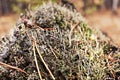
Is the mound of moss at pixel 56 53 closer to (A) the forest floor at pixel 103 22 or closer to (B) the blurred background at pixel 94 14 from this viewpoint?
(A) the forest floor at pixel 103 22

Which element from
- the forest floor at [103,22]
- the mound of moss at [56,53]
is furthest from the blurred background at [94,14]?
the mound of moss at [56,53]

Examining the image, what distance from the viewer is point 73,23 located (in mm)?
2932

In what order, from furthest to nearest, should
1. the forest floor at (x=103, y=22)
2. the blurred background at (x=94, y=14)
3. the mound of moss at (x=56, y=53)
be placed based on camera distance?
the blurred background at (x=94, y=14) → the forest floor at (x=103, y=22) → the mound of moss at (x=56, y=53)

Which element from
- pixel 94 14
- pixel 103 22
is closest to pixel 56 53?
pixel 103 22

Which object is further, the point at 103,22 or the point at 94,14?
the point at 94,14

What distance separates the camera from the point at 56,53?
2.28 m

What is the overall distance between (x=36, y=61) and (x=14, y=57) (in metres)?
0.16

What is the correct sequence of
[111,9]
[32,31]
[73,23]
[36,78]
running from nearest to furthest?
[36,78] → [32,31] → [73,23] → [111,9]

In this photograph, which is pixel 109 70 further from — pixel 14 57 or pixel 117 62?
pixel 14 57

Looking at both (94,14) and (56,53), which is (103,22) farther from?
(56,53)

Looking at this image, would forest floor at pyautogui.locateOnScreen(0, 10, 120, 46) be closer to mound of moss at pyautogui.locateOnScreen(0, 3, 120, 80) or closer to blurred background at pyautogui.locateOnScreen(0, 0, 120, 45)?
blurred background at pyautogui.locateOnScreen(0, 0, 120, 45)

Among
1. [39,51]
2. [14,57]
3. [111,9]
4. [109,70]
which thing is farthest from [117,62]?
[111,9]

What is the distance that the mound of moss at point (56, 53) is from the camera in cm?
214

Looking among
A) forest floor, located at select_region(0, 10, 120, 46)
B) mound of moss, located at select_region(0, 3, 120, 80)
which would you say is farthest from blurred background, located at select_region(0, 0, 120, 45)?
mound of moss, located at select_region(0, 3, 120, 80)
